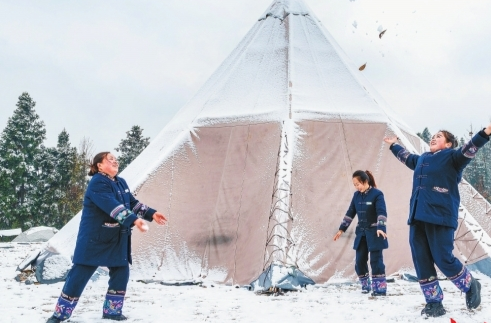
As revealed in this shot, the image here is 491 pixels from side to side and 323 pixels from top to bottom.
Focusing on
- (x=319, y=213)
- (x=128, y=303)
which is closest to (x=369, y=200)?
(x=319, y=213)

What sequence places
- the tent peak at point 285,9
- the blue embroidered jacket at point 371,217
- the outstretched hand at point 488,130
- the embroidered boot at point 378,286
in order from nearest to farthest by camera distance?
the outstretched hand at point 488,130
the embroidered boot at point 378,286
the blue embroidered jacket at point 371,217
the tent peak at point 285,9

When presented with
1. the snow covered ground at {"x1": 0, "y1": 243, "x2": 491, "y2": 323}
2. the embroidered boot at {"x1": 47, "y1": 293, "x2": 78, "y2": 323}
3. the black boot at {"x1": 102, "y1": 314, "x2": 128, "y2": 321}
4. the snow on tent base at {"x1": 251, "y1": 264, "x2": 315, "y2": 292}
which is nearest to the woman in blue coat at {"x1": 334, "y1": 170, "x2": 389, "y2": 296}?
the snow covered ground at {"x1": 0, "y1": 243, "x2": 491, "y2": 323}

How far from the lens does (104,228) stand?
3631 millimetres

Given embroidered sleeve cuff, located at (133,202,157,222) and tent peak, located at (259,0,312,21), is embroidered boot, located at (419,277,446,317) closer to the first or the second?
embroidered sleeve cuff, located at (133,202,157,222)

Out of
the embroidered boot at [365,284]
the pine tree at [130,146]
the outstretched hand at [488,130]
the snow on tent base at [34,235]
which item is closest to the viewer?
the outstretched hand at [488,130]

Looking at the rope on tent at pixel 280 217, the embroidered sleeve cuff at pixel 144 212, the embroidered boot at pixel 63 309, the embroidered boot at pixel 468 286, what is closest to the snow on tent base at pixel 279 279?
the rope on tent at pixel 280 217

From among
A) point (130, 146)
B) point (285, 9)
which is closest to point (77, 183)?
A: point (130, 146)

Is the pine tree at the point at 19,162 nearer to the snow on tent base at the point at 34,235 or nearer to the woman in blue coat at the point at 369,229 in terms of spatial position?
the snow on tent base at the point at 34,235

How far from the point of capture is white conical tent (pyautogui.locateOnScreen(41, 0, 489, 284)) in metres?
5.65

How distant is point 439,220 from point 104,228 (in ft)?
8.66

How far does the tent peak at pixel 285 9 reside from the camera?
8930mm

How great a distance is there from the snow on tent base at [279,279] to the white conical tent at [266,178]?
16 centimetres

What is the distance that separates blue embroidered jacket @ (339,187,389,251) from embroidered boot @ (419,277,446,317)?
120 cm

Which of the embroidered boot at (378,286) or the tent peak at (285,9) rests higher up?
the tent peak at (285,9)
